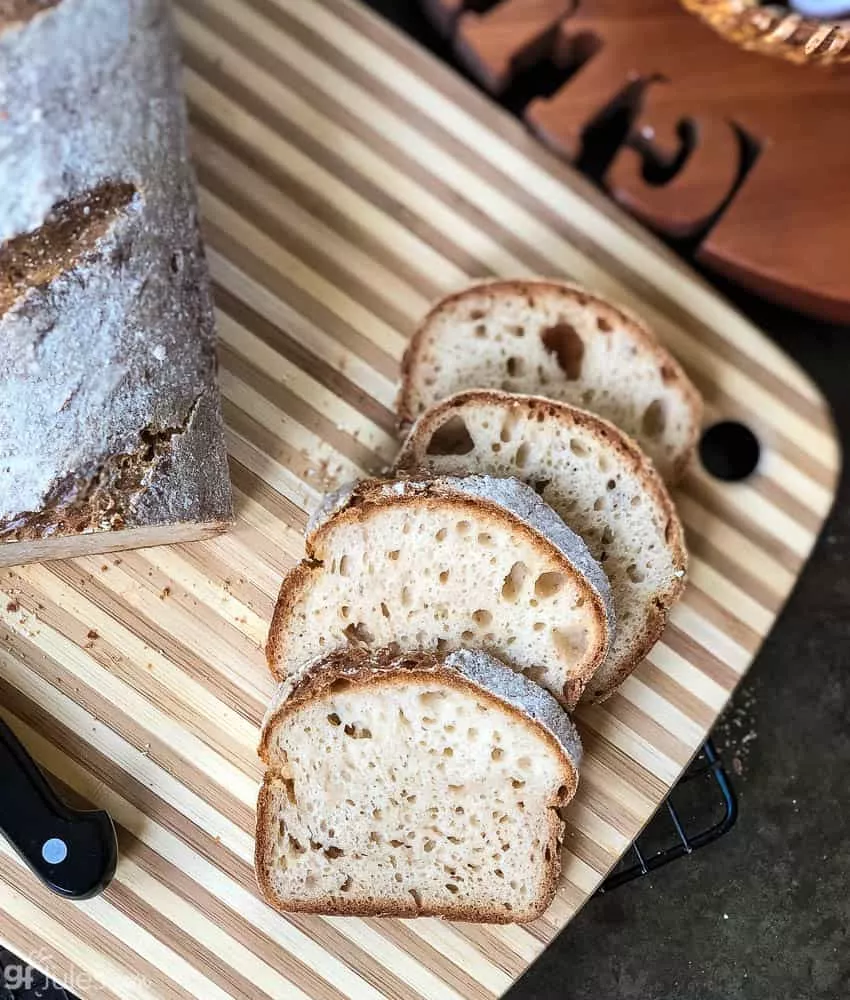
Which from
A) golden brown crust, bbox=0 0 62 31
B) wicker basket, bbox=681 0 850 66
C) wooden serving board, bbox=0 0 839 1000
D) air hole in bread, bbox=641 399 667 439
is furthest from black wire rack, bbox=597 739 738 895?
golden brown crust, bbox=0 0 62 31

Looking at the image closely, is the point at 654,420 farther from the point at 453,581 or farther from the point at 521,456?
the point at 453,581

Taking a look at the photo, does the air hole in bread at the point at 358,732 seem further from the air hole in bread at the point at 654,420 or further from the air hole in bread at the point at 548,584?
the air hole in bread at the point at 654,420

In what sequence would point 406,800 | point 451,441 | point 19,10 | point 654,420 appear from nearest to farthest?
point 19,10, point 406,800, point 451,441, point 654,420

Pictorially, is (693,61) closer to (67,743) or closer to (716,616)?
(716,616)

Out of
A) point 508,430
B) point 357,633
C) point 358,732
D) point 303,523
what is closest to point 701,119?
point 508,430

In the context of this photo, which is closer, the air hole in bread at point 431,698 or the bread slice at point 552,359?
the air hole in bread at point 431,698

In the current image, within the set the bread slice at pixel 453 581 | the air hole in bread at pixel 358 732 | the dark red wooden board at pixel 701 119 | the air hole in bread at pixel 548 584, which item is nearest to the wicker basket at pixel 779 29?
the dark red wooden board at pixel 701 119

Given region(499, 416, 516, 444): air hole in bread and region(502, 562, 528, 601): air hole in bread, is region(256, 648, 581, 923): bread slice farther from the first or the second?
region(499, 416, 516, 444): air hole in bread
